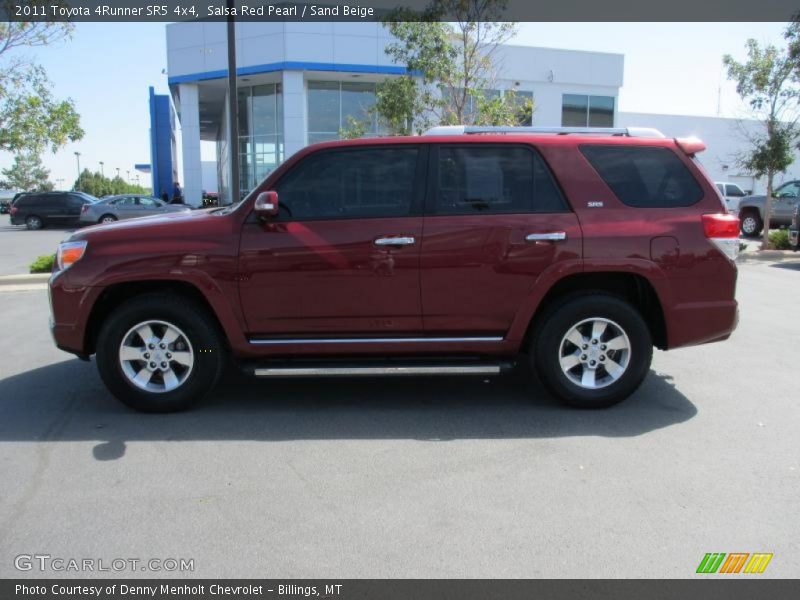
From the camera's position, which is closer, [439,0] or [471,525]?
[471,525]

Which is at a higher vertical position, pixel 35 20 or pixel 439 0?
pixel 439 0

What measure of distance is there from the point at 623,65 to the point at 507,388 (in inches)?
1195

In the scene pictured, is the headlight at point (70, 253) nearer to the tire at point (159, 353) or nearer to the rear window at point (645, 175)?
the tire at point (159, 353)

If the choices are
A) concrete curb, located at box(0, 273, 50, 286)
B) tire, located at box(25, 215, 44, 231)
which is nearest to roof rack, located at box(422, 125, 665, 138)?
concrete curb, located at box(0, 273, 50, 286)

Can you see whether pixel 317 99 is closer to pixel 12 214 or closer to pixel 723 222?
pixel 12 214

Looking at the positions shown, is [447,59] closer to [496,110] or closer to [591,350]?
[496,110]

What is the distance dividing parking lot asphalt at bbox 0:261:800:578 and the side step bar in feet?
1.17

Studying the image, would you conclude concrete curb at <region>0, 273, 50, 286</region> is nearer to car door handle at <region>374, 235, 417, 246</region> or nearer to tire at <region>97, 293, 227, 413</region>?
tire at <region>97, 293, 227, 413</region>

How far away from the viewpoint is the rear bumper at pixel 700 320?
4836mm

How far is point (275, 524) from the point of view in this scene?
3.32 m

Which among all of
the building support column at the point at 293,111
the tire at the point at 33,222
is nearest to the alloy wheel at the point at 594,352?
the building support column at the point at 293,111

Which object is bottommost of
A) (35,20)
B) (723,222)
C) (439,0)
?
(723,222)
